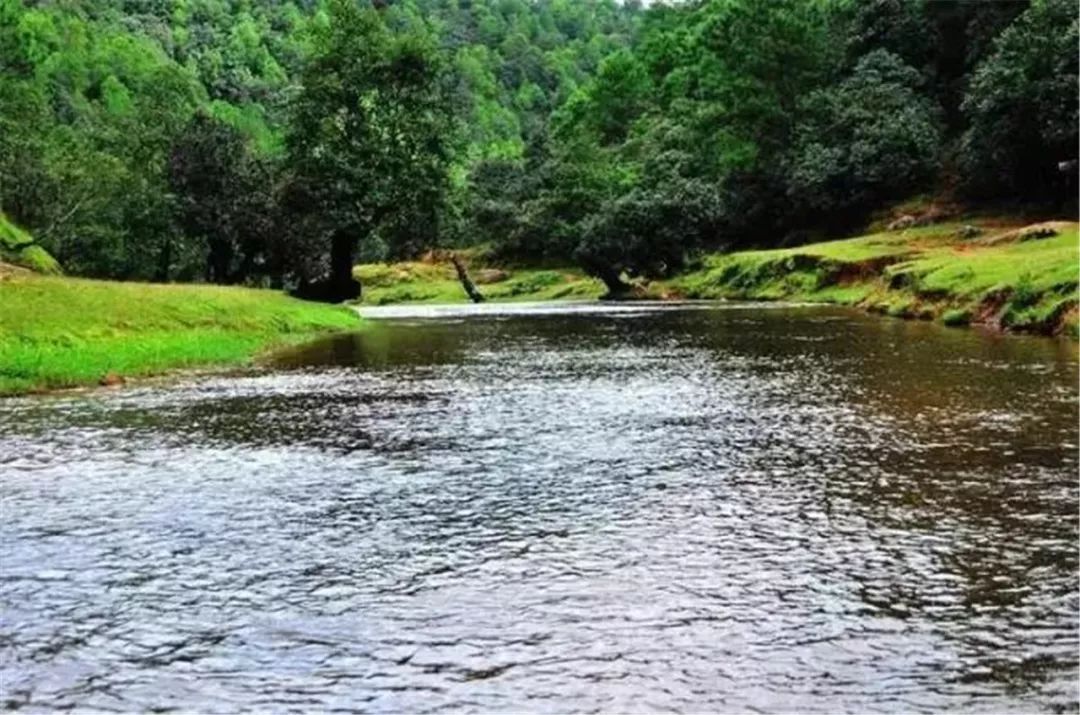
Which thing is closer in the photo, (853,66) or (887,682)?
(887,682)

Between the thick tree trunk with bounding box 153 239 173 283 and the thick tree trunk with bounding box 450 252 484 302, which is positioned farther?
the thick tree trunk with bounding box 450 252 484 302

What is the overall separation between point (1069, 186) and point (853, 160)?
1791 centimetres

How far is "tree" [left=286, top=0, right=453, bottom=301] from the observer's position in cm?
6394

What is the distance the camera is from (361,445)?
1855 centimetres

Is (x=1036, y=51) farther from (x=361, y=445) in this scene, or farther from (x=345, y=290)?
(x=361, y=445)

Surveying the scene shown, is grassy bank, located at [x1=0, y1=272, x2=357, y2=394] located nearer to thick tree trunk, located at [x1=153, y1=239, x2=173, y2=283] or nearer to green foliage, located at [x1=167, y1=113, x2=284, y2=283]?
green foliage, located at [x1=167, y1=113, x2=284, y2=283]

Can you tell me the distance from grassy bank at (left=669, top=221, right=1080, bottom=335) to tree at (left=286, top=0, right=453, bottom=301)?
23.8 meters

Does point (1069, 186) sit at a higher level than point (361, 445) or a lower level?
higher

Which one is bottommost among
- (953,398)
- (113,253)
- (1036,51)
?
(953,398)

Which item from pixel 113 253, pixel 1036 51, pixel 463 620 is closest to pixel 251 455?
pixel 463 620

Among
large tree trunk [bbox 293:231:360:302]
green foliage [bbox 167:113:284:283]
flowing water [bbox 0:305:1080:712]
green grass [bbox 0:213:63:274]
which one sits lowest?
flowing water [bbox 0:305:1080:712]

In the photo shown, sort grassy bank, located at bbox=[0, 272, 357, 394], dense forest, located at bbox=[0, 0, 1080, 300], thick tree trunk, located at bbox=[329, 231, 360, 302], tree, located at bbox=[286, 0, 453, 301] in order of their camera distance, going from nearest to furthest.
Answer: grassy bank, located at bbox=[0, 272, 357, 394]
tree, located at bbox=[286, 0, 453, 301]
dense forest, located at bbox=[0, 0, 1080, 300]
thick tree trunk, located at bbox=[329, 231, 360, 302]

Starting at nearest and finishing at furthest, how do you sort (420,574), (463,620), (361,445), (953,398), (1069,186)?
(463,620), (420,574), (361,445), (953,398), (1069,186)

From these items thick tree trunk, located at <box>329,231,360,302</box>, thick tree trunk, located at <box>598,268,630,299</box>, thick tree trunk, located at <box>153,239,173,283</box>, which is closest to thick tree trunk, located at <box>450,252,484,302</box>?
thick tree trunk, located at <box>598,268,630,299</box>
